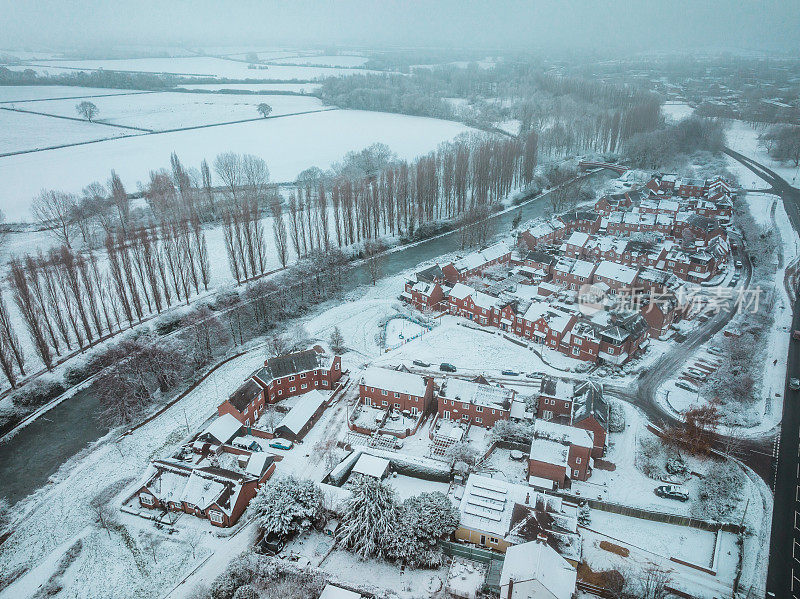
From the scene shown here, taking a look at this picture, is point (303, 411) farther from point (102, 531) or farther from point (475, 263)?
point (475, 263)

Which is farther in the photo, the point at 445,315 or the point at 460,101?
the point at 460,101

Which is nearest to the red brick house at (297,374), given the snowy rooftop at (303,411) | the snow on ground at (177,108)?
the snowy rooftop at (303,411)

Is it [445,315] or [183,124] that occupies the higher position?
[183,124]

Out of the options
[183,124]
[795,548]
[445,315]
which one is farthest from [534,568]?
[183,124]

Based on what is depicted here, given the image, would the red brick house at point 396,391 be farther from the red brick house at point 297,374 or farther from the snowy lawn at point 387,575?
the snowy lawn at point 387,575

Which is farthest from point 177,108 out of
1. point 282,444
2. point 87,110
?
point 282,444

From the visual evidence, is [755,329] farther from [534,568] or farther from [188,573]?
[188,573]

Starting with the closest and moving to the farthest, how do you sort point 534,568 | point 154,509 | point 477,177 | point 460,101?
point 534,568 < point 154,509 < point 477,177 < point 460,101
